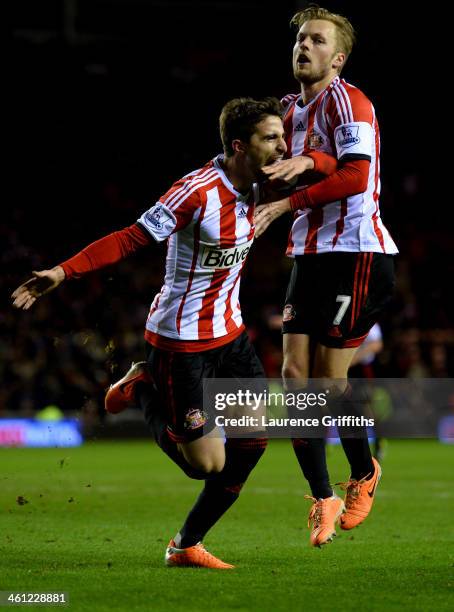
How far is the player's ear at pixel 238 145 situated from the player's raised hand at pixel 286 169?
31 cm

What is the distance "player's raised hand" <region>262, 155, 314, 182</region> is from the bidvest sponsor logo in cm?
49

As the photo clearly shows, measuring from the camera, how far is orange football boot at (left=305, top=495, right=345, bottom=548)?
5.66m

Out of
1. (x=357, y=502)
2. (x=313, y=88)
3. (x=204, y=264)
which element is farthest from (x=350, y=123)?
(x=357, y=502)

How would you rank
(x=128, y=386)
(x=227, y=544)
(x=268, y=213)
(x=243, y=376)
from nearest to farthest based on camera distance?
1. (x=268, y=213)
2. (x=243, y=376)
3. (x=128, y=386)
4. (x=227, y=544)

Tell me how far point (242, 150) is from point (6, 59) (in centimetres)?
1441

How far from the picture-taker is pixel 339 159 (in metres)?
5.52

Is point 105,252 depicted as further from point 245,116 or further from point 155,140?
point 155,140

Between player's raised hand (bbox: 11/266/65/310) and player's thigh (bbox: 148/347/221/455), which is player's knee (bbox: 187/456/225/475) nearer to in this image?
player's thigh (bbox: 148/347/221/455)

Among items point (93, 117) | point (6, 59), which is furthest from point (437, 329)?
point (6, 59)

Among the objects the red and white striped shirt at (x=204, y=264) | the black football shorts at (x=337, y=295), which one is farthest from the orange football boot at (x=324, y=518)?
the red and white striped shirt at (x=204, y=264)

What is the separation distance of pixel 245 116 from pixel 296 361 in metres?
1.33

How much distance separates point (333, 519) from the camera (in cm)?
574

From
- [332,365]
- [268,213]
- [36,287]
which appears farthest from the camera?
[332,365]

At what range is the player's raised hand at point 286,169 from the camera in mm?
5113
